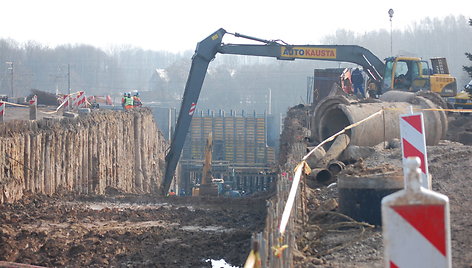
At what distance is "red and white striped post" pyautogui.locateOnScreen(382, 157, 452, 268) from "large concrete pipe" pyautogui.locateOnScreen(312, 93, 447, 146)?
1317 cm

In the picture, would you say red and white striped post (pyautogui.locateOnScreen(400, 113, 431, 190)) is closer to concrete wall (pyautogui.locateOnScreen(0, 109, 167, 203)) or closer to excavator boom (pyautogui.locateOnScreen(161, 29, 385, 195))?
concrete wall (pyautogui.locateOnScreen(0, 109, 167, 203))

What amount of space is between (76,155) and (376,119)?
806 cm

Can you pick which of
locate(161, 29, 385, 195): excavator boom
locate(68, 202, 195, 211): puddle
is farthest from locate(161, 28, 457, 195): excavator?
locate(68, 202, 195, 211): puddle

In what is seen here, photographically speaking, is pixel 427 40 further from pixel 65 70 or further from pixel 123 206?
pixel 123 206

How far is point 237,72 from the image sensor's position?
11525cm

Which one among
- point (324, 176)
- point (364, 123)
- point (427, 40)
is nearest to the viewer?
point (324, 176)

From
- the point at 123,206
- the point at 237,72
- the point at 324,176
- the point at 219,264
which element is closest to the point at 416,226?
the point at 219,264

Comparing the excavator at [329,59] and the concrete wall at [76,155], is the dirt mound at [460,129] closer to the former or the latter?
the excavator at [329,59]

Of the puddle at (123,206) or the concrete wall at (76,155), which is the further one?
the puddle at (123,206)

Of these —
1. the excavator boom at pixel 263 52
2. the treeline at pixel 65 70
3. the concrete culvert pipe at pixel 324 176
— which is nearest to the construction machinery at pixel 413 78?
the excavator boom at pixel 263 52

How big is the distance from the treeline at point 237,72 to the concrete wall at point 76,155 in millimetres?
61581

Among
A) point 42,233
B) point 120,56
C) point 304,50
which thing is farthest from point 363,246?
point 120,56

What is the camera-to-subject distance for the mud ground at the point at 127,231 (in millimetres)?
11039

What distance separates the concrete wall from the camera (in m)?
16.7
